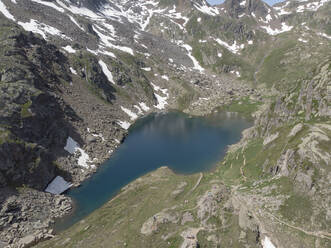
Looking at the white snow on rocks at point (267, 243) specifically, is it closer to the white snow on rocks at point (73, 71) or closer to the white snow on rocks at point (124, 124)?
the white snow on rocks at point (124, 124)

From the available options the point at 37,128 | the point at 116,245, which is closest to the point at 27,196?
the point at 37,128

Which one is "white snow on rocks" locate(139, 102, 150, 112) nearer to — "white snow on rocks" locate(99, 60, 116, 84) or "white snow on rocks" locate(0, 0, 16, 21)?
"white snow on rocks" locate(99, 60, 116, 84)

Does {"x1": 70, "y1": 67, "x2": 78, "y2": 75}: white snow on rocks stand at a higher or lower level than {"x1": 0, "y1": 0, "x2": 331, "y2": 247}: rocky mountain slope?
higher

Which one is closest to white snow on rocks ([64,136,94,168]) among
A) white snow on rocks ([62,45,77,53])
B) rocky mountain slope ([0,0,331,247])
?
rocky mountain slope ([0,0,331,247])

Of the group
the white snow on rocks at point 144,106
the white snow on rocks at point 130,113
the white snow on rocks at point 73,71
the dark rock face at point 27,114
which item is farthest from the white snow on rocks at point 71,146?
the white snow on rocks at point 144,106

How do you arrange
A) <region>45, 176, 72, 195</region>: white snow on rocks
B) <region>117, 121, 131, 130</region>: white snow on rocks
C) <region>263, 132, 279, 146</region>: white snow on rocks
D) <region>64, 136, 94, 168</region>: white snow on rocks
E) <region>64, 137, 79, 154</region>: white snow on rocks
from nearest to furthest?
<region>263, 132, 279, 146</region>: white snow on rocks
<region>45, 176, 72, 195</region>: white snow on rocks
<region>64, 136, 94, 168</region>: white snow on rocks
<region>64, 137, 79, 154</region>: white snow on rocks
<region>117, 121, 131, 130</region>: white snow on rocks

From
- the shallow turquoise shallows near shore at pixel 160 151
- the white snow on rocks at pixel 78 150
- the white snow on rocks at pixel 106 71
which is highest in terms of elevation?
the white snow on rocks at pixel 106 71

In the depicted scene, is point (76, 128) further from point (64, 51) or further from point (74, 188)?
point (64, 51)
